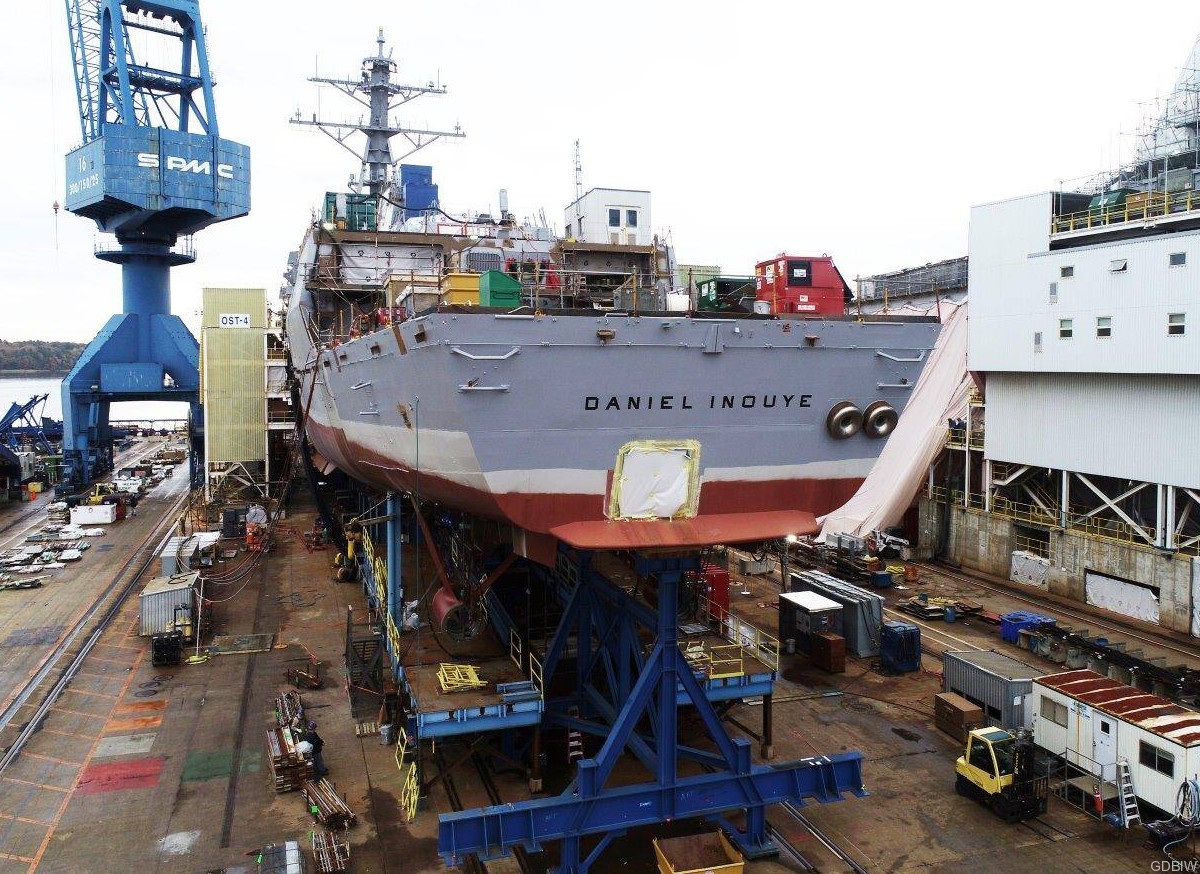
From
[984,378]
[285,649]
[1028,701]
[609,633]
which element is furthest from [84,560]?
[984,378]

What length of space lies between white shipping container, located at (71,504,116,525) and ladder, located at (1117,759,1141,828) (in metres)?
41.6

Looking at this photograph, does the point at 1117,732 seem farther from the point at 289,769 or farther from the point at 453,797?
the point at 289,769

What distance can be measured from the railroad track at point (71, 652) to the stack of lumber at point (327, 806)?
6.17 metres

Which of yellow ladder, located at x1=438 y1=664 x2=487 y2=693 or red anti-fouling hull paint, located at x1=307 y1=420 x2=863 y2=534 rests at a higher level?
red anti-fouling hull paint, located at x1=307 y1=420 x2=863 y2=534

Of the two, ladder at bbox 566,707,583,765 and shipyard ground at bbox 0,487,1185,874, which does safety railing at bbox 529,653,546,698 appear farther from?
shipyard ground at bbox 0,487,1185,874

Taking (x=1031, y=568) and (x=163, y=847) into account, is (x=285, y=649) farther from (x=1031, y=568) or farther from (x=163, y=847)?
(x=1031, y=568)

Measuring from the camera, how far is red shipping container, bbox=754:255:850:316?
1226cm

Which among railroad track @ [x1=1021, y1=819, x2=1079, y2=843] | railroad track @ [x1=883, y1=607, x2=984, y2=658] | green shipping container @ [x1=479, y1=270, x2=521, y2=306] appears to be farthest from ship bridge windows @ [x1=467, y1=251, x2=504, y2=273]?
railroad track @ [x1=883, y1=607, x2=984, y2=658]

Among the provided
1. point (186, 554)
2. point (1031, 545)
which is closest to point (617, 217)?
point (186, 554)

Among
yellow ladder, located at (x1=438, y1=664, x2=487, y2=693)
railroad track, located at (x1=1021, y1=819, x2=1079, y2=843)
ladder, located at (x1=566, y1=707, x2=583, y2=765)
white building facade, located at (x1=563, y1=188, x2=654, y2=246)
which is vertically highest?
white building facade, located at (x1=563, y1=188, x2=654, y2=246)

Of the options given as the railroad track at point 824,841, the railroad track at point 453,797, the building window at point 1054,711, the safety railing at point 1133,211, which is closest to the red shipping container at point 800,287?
the railroad track at point 824,841

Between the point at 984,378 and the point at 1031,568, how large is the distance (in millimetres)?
7134

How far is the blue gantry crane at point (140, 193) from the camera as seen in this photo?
4194 cm

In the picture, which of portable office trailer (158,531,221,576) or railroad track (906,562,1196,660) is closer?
railroad track (906,562,1196,660)
